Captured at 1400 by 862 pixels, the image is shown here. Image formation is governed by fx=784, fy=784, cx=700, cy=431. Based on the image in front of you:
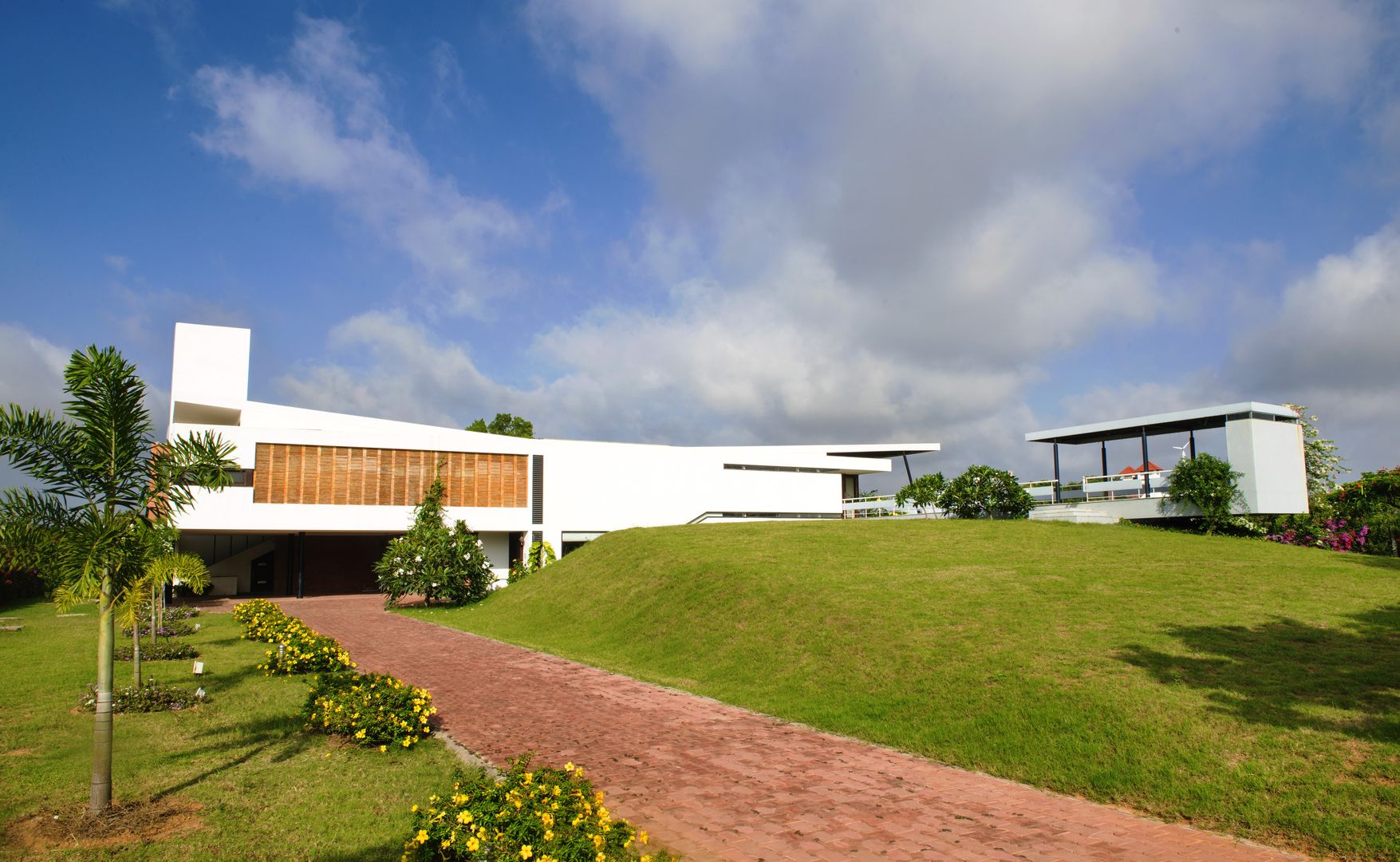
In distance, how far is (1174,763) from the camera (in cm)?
708

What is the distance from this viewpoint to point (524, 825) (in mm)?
4645

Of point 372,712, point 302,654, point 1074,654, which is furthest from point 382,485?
point 1074,654

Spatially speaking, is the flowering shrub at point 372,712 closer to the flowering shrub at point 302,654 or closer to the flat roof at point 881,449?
the flowering shrub at point 302,654

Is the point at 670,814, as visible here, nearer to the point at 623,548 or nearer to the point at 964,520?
the point at 623,548

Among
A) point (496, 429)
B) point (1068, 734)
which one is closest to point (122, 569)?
point (1068, 734)

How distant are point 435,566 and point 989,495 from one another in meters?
19.9

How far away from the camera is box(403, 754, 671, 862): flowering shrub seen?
4512mm

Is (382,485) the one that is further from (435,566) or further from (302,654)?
(302,654)

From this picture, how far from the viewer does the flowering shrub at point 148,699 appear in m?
9.98

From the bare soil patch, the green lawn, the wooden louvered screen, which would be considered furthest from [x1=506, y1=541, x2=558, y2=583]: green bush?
the bare soil patch

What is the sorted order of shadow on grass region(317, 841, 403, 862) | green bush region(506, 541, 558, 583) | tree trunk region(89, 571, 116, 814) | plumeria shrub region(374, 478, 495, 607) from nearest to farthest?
shadow on grass region(317, 841, 403, 862) → tree trunk region(89, 571, 116, 814) → plumeria shrub region(374, 478, 495, 607) → green bush region(506, 541, 558, 583)

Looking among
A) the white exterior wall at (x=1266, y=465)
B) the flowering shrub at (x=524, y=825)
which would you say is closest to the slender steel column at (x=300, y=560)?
the flowering shrub at (x=524, y=825)

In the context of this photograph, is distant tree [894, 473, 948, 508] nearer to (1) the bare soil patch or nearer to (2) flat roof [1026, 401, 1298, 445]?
(2) flat roof [1026, 401, 1298, 445]

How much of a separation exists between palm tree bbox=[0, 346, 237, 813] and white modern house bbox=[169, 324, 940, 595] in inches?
994
